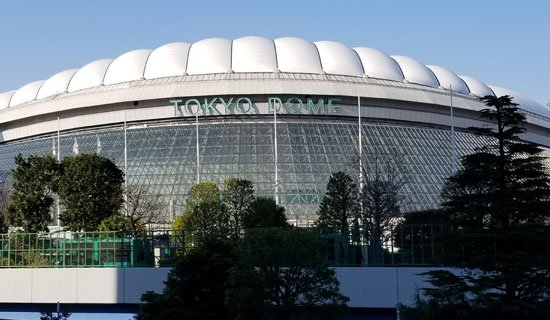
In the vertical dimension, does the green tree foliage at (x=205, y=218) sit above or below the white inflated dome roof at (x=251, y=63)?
below

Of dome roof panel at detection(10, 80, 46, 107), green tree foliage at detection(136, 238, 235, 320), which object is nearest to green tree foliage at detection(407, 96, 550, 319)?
green tree foliage at detection(136, 238, 235, 320)

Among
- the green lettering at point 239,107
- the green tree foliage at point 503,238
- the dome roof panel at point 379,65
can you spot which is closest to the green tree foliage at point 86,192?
the green lettering at point 239,107

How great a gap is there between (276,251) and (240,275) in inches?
80.3

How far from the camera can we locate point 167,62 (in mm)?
81000

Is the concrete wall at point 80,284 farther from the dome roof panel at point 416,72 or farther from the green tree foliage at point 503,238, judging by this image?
the dome roof panel at point 416,72

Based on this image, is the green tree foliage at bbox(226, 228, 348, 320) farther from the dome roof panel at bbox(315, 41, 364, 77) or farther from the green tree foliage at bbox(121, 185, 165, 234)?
the dome roof panel at bbox(315, 41, 364, 77)

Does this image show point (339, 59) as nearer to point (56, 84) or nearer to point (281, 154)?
point (281, 154)

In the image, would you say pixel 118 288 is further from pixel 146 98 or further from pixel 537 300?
pixel 146 98

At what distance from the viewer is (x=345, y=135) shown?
247ft

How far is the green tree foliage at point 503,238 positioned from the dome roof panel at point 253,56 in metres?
45.5

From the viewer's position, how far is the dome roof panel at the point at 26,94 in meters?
90.8

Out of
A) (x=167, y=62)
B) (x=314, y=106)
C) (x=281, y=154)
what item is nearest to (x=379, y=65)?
(x=314, y=106)

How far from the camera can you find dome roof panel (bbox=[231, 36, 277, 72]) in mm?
78625

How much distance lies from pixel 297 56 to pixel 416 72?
1409 cm
